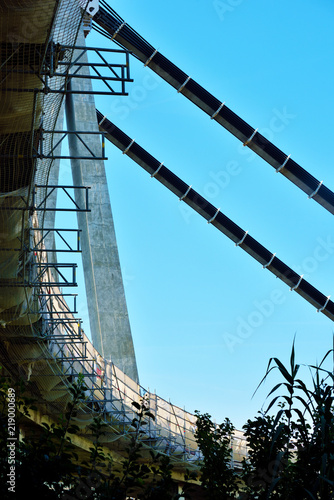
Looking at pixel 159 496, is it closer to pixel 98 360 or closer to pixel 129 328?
pixel 98 360

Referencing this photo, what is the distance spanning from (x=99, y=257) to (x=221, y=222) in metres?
5.90

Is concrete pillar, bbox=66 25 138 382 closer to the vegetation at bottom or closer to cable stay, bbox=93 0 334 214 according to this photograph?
cable stay, bbox=93 0 334 214

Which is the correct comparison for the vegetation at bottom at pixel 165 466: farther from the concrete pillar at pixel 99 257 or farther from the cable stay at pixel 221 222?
the cable stay at pixel 221 222

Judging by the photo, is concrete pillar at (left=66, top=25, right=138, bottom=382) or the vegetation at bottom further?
concrete pillar at (left=66, top=25, right=138, bottom=382)

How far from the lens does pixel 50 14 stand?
814cm

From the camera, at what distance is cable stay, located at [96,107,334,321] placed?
28391 mm

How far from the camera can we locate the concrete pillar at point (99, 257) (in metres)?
24.5

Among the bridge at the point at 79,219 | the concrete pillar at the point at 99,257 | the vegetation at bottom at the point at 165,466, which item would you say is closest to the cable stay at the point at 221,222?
the bridge at the point at 79,219

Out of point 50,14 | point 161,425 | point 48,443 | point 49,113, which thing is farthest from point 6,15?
point 161,425

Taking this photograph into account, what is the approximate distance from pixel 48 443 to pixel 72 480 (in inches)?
20.9

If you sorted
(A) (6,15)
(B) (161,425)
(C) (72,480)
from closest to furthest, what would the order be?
1. (C) (72,480)
2. (A) (6,15)
3. (B) (161,425)

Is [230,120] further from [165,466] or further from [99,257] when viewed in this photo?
[165,466]

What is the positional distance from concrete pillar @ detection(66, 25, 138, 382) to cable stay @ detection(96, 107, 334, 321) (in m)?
2.52

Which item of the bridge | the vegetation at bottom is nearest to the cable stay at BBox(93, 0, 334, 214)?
the bridge
